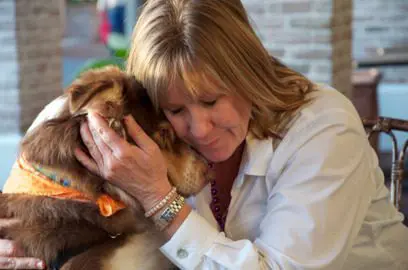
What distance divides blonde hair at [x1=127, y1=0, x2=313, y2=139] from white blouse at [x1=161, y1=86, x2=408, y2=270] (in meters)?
0.09

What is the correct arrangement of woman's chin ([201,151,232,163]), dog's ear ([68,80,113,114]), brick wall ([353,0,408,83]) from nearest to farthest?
dog's ear ([68,80,113,114])
woman's chin ([201,151,232,163])
brick wall ([353,0,408,83])

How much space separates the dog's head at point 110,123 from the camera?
5.16ft

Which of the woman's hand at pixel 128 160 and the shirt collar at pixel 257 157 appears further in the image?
the shirt collar at pixel 257 157

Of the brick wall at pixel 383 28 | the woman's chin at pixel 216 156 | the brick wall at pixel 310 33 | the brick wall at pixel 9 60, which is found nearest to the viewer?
the woman's chin at pixel 216 156

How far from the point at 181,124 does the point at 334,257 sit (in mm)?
478

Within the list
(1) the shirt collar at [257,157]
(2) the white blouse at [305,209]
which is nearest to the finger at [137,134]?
(2) the white blouse at [305,209]

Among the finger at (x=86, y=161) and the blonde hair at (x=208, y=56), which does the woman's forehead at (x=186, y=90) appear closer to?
the blonde hair at (x=208, y=56)

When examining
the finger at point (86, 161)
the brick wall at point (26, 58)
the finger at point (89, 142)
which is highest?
the finger at point (89, 142)

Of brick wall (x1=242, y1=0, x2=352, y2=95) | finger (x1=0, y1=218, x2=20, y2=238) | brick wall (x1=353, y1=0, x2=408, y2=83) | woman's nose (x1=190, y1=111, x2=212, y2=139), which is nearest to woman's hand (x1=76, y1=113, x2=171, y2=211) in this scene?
woman's nose (x1=190, y1=111, x2=212, y2=139)

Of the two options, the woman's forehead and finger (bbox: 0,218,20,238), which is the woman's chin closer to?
the woman's forehead

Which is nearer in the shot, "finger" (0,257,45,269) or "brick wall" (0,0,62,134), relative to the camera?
"finger" (0,257,45,269)

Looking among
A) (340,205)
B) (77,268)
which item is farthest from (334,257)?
(77,268)

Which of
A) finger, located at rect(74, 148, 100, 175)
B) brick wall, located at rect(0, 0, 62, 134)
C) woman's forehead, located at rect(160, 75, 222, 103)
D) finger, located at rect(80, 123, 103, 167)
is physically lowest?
brick wall, located at rect(0, 0, 62, 134)

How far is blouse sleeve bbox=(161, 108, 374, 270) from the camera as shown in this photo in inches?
66.1
